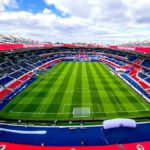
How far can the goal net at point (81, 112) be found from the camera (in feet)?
92.4

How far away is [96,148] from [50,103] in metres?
15.4

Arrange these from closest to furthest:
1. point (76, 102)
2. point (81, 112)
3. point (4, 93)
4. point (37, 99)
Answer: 1. point (81, 112)
2. point (76, 102)
3. point (37, 99)
4. point (4, 93)

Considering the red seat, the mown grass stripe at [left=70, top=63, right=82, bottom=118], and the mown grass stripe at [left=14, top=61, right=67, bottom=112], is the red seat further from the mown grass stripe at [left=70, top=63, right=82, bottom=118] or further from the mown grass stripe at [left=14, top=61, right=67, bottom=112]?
the mown grass stripe at [left=70, top=63, right=82, bottom=118]

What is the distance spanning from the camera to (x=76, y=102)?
33531mm

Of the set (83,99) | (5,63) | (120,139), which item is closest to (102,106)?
(83,99)

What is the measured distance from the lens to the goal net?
2817 centimetres

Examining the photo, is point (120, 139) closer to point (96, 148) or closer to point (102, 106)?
point (96, 148)

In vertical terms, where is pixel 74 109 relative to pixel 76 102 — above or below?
above

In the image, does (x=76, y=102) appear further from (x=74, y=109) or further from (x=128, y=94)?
(x=128, y=94)

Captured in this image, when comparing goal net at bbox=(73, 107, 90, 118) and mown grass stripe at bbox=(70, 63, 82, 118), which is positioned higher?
goal net at bbox=(73, 107, 90, 118)

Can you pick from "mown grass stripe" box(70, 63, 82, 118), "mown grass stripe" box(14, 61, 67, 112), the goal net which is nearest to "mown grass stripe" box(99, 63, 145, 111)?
the goal net

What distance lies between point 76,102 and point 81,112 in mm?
4376

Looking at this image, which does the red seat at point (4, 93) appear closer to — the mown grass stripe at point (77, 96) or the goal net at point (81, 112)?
the mown grass stripe at point (77, 96)

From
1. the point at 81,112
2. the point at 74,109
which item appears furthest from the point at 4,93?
the point at 81,112
